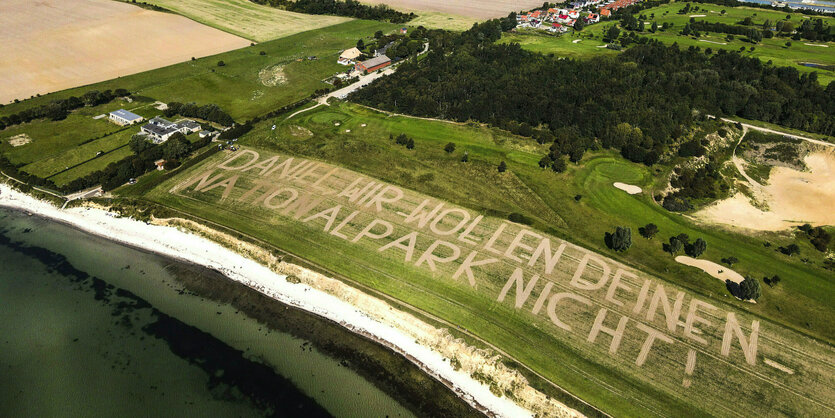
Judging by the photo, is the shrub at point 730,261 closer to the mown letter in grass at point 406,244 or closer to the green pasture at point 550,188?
the green pasture at point 550,188

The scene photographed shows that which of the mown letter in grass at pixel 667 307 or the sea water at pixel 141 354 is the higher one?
the mown letter in grass at pixel 667 307

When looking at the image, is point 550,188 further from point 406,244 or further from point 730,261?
point 406,244

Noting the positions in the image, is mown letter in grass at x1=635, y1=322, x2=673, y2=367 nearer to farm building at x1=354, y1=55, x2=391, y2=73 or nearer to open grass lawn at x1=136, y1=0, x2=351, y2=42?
farm building at x1=354, y1=55, x2=391, y2=73

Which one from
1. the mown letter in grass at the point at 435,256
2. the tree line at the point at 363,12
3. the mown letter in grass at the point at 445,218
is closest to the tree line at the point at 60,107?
the mown letter in grass at the point at 445,218

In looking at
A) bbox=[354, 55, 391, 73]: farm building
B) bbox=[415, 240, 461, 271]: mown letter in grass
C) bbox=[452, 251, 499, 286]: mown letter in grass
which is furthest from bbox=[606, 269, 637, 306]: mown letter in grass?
bbox=[354, 55, 391, 73]: farm building

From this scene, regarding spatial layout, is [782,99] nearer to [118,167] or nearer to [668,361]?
[668,361]
